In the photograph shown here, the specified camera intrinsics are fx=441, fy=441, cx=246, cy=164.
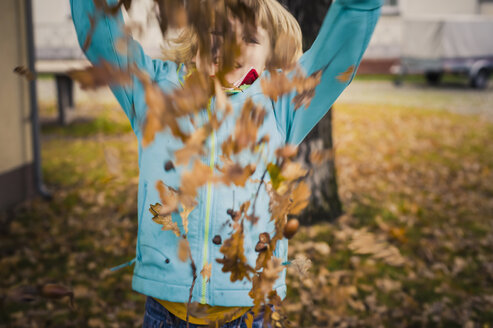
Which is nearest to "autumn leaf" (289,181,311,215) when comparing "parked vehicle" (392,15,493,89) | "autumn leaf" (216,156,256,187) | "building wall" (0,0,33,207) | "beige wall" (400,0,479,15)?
"autumn leaf" (216,156,256,187)

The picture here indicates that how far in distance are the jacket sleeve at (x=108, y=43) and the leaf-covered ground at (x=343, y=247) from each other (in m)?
0.20

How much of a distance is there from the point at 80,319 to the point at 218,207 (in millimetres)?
2380

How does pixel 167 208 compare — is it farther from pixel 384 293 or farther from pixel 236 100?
pixel 384 293

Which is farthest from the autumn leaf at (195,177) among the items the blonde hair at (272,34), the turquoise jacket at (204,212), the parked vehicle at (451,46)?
the parked vehicle at (451,46)

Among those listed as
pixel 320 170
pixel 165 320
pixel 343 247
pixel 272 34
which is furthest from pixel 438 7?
pixel 165 320

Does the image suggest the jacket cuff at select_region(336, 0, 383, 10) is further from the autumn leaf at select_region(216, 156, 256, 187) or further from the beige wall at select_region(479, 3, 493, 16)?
the beige wall at select_region(479, 3, 493, 16)

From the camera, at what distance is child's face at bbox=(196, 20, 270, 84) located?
0.83m

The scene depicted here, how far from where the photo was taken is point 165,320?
58.8 inches

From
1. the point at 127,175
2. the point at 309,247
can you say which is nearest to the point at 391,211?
the point at 309,247

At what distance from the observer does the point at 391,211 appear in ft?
16.8

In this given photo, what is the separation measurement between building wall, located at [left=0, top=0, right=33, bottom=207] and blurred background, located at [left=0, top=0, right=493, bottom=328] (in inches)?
0.7

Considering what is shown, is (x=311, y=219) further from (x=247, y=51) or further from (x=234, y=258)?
(x=234, y=258)

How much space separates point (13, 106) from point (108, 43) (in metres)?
4.58

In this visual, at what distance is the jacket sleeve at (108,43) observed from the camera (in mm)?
841
